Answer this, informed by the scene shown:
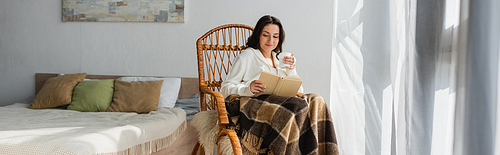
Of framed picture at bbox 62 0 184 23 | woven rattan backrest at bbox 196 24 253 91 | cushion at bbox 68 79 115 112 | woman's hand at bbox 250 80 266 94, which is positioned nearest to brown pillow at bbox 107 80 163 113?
cushion at bbox 68 79 115 112

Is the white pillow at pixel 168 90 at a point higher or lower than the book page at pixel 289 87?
lower

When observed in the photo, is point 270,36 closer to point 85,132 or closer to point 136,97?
point 85,132

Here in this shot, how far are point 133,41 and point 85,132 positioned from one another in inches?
55.6

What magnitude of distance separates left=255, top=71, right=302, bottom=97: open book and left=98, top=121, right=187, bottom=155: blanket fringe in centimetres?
78

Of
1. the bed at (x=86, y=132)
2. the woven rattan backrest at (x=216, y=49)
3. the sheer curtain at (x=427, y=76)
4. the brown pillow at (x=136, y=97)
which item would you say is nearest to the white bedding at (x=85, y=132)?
the bed at (x=86, y=132)

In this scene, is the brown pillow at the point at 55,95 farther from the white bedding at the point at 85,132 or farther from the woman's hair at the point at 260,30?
the woman's hair at the point at 260,30

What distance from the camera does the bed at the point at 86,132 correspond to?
118 centimetres

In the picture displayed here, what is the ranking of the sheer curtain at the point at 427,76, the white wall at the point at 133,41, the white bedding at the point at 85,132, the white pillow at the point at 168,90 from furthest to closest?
1. the white wall at the point at 133,41
2. the white pillow at the point at 168,90
3. the white bedding at the point at 85,132
4. the sheer curtain at the point at 427,76

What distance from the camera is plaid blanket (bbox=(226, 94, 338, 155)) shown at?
1061mm

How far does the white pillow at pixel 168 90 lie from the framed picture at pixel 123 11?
54 centimetres

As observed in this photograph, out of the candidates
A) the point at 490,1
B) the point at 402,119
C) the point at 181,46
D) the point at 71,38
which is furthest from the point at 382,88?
the point at 71,38

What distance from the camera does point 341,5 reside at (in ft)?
5.08

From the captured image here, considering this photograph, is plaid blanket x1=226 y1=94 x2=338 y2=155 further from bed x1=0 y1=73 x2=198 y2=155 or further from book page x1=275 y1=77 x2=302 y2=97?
bed x1=0 y1=73 x2=198 y2=155

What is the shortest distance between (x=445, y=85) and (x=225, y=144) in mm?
778
